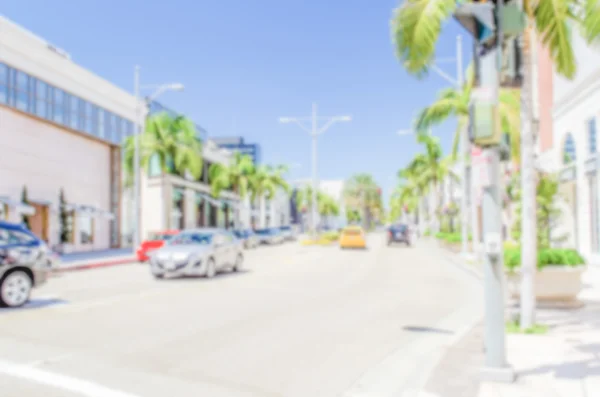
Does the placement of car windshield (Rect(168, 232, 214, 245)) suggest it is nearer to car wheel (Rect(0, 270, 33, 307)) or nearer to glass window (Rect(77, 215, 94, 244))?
car wheel (Rect(0, 270, 33, 307))

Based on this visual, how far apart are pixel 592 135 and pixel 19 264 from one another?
22304mm

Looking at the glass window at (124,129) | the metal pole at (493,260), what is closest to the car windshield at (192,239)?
the metal pole at (493,260)

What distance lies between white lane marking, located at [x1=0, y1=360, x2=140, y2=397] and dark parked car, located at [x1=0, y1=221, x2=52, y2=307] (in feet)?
15.3

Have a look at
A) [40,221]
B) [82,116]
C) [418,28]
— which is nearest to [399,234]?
[82,116]

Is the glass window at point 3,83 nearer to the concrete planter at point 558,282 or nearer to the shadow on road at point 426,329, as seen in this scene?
the shadow on road at point 426,329

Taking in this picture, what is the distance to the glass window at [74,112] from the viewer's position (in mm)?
32019

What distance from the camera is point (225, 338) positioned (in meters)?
7.86

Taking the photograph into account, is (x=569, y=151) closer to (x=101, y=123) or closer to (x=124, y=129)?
(x=101, y=123)

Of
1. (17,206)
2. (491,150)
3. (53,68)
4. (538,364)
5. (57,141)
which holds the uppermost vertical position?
(53,68)

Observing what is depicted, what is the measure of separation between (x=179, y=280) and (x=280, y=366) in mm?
10337

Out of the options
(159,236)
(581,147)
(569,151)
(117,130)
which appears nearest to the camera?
(581,147)

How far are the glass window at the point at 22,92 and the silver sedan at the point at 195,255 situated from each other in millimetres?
15021

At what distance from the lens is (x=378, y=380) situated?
5883mm

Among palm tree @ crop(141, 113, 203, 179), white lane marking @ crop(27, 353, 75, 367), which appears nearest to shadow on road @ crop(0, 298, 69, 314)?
white lane marking @ crop(27, 353, 75, 367)
